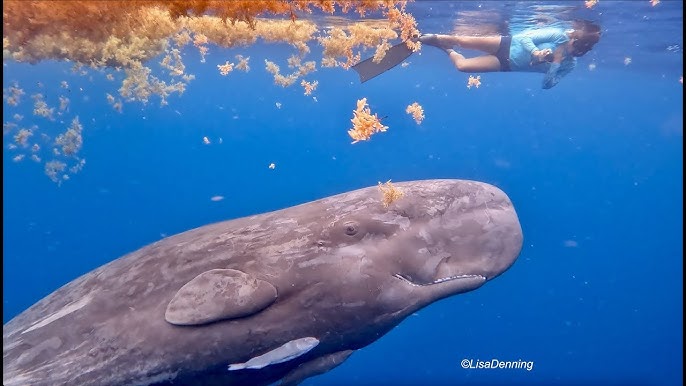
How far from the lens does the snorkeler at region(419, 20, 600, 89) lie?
1484 centimetres

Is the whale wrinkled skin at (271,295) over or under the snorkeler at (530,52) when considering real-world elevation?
under

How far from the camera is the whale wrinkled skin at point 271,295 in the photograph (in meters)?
5.10

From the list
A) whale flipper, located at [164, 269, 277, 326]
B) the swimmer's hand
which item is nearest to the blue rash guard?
the swimmer's hand

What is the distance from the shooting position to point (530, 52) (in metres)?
14.6

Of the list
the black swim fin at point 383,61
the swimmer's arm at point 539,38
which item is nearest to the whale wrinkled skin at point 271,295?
the black swim fin at point 383,61

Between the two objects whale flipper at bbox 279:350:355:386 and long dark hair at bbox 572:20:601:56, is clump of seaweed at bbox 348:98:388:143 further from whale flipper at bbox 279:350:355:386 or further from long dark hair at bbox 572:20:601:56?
long dark hair at bbox 572:20:601:56

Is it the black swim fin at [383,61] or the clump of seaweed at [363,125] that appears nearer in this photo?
the clump of seaweed at [363,125]

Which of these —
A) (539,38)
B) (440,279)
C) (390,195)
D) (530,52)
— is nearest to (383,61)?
(390,195)

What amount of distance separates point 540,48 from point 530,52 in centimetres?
89

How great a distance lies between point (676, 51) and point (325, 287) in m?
24.0

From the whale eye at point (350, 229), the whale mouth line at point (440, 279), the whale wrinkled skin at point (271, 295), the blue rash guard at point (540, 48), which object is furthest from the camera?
the blue rash guard at point (540, 48)

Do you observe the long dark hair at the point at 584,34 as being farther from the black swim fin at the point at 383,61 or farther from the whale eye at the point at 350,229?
the whale eye at the point at 350,229

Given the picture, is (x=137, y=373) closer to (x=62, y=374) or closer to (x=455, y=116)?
(x=62, y=374)

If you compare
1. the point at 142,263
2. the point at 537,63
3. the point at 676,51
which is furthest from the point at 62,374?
the point at 676,51
